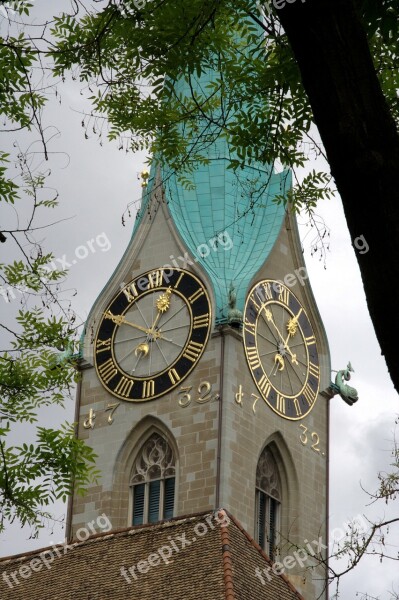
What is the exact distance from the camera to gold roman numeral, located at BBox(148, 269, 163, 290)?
41.3 meters

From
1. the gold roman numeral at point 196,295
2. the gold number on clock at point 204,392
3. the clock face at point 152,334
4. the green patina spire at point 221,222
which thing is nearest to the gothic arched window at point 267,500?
the gold number on clock at point 204,392

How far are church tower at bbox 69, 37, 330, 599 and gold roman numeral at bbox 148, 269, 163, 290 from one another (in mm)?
Answer: 57

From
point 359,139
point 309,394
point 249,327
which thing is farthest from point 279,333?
point 359,139

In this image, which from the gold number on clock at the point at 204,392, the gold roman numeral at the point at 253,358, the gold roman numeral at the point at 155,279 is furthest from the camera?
the gold roman numeral at the point at 155,279

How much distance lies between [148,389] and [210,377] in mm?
1689

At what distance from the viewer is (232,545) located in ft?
80.8

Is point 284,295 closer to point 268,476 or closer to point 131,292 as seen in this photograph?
point 131,292

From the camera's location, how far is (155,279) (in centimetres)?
4141

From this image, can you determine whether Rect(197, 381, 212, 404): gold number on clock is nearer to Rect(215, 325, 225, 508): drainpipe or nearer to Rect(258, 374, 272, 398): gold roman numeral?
Rect(215, 325, 225, 508): drainpipe

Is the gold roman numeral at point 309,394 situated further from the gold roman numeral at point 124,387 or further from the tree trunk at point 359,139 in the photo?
the tree trunk at point 359,139

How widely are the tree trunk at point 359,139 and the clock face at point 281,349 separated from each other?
32.2 meters

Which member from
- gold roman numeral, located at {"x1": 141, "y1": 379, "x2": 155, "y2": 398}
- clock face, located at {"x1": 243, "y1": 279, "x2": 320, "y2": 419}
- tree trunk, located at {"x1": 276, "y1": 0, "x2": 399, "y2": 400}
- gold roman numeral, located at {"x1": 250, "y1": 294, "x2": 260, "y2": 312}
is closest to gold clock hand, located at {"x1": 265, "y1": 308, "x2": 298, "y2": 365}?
clock face, located at {"x1": 243, "y1": 279, "x2": 320, "y2": 419}

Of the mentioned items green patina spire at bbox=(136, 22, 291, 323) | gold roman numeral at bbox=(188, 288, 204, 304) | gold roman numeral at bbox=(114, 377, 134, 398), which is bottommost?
gold roman numeral at bbox=(114, 377, 134, 398)

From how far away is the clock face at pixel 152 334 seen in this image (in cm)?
3984
